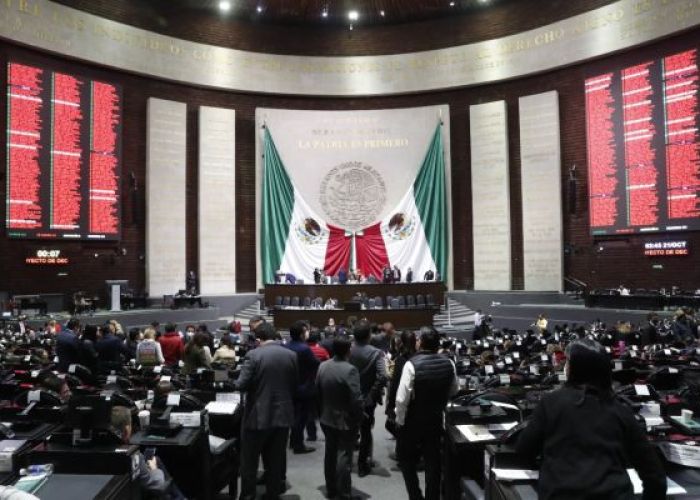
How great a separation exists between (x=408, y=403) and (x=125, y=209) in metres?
13.9

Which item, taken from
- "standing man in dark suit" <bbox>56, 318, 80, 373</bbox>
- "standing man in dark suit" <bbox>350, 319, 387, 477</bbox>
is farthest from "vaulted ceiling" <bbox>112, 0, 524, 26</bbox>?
"standing man in dark suit" <bbox>350, 319, 387, 477</bbox>

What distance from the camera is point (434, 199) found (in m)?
17.1

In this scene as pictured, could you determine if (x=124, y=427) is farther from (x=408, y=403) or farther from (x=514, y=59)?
(x=514, y=59)

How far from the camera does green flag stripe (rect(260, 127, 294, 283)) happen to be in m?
17.0

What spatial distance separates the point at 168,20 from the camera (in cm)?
1633

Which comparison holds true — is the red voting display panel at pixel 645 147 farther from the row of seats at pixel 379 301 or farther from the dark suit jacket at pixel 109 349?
the dark suit jacket at pixel 109 349

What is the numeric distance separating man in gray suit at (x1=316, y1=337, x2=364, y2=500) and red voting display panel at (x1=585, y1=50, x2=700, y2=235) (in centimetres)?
1201

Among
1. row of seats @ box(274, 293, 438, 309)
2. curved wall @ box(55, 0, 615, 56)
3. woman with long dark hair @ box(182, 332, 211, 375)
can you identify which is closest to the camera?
woman with long dark hair @ box(182, 332, 211, 375)

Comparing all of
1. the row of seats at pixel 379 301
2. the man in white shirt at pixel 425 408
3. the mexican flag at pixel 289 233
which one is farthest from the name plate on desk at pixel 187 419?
the mexican flag at pixel 289 233

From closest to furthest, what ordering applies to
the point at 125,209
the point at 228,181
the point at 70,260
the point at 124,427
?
the point at 124,427, the point at 70,260, the point at 125,209, the point at 228,181

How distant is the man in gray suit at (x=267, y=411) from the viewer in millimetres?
3619

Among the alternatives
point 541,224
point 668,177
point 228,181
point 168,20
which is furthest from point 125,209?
point 668,177

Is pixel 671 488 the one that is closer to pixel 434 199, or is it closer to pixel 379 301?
pixel 379 301

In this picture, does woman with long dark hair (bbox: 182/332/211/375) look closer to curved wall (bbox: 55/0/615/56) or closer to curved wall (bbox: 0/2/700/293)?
curved wall (bbox: 0/2/700/293)
